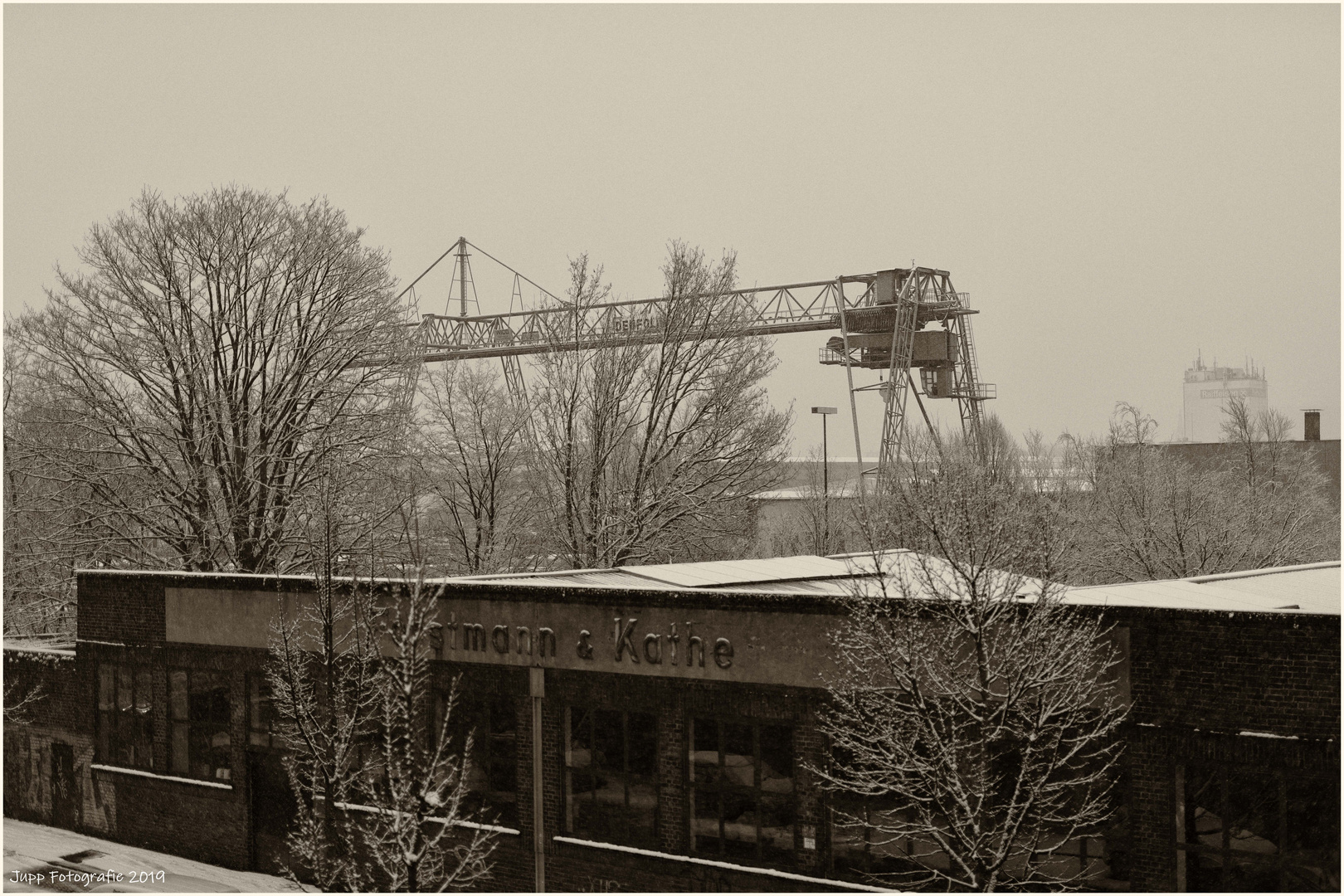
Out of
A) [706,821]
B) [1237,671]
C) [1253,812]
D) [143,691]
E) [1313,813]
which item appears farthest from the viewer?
[143,691]

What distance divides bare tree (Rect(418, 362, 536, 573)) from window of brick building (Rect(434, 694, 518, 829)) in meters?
20.0

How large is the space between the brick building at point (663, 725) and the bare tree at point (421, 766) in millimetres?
432

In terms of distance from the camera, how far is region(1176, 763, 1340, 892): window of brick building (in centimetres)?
1244

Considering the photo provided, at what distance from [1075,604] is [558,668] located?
716cm

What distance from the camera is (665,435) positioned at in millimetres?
34219

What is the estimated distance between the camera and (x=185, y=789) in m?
21.8

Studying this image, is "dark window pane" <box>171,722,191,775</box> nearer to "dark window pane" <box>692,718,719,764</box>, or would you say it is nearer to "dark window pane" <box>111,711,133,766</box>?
"dark window pane" <box>111,711,133,766</box>

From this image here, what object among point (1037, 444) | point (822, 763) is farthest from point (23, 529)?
point (1037, 444)

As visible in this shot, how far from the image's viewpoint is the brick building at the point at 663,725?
12.7m

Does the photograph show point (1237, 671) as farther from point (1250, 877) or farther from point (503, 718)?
point (503, 718)

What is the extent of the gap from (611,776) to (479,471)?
26.5 meters

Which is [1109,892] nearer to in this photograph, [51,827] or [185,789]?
[185,789]

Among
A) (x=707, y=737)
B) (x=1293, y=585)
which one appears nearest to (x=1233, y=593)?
(x=1293, y=585)

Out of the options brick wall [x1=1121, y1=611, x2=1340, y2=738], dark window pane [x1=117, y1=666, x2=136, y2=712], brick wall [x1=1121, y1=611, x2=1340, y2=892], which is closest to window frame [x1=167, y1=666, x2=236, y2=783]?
dark window pane [x1=117, y1=666, x2=136, y2=712]
